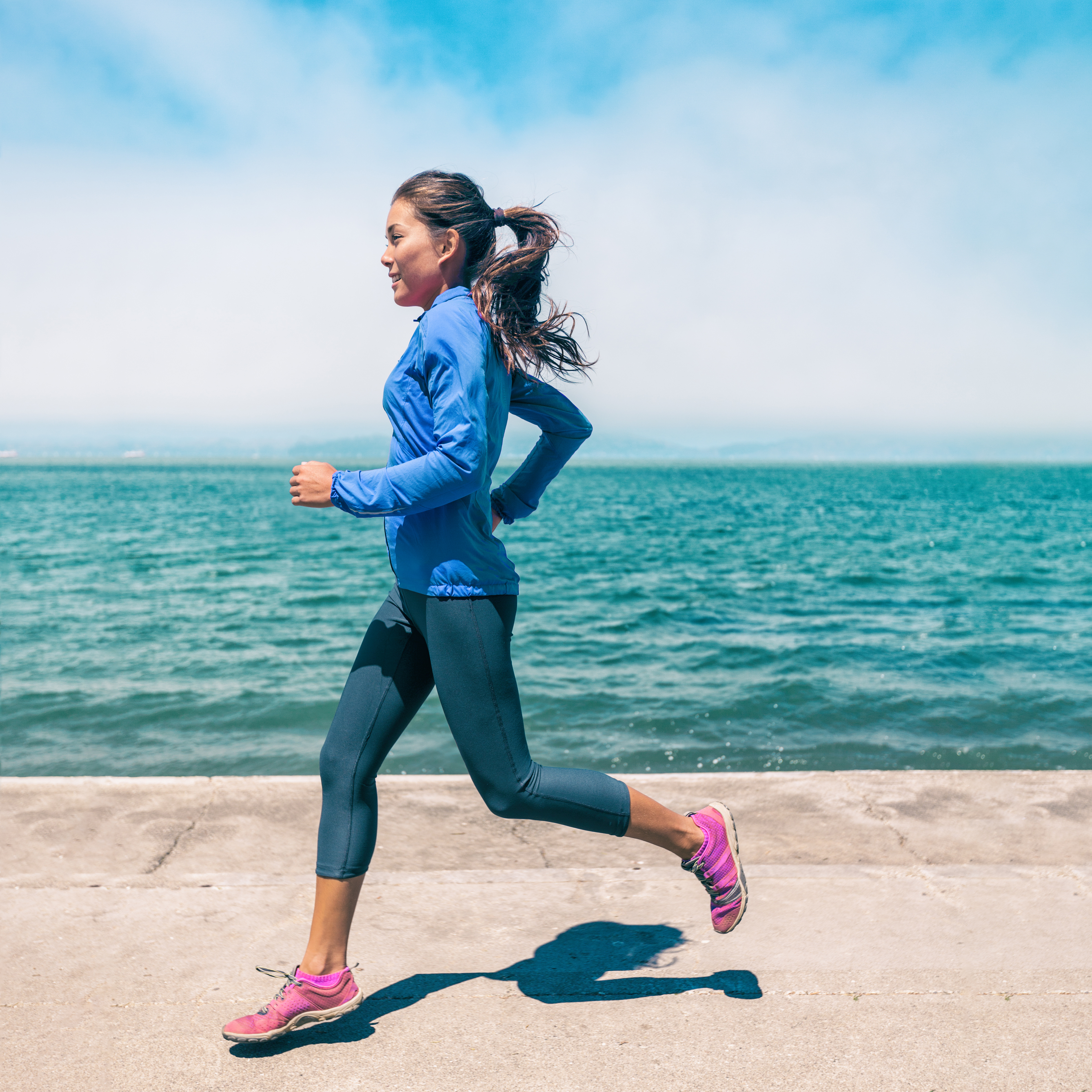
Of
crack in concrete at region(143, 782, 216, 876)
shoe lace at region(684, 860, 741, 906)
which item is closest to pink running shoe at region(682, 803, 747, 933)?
shoe lace at region(684, 860, 741, 906)

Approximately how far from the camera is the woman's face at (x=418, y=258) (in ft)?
7.45

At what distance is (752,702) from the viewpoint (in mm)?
9383

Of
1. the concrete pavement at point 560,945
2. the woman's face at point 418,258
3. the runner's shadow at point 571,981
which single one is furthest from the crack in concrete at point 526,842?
the woman's face at point 418,258

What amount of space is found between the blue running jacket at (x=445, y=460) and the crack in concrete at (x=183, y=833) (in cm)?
169

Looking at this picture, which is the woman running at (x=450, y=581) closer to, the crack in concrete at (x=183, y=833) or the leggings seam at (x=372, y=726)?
the leggings seam at (x=372, y=726)

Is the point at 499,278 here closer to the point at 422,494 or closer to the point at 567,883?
the point at 422,494

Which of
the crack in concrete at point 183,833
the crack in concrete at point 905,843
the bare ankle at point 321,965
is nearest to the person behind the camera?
the bare ankle at point 321,965

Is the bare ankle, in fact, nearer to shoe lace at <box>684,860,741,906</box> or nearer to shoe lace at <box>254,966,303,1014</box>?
shoe lace at <box>254,966,303,1014</box>

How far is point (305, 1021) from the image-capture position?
2223 mm

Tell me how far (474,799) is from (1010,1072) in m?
2.37

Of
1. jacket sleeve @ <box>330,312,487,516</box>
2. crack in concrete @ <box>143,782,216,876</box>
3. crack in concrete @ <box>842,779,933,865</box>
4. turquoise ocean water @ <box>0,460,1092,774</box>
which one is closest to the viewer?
jacket sleeve @ <box>330,312,487,516</box>

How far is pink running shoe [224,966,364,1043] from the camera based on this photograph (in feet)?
7.10

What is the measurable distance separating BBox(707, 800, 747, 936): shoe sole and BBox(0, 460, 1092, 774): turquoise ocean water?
5.06 m

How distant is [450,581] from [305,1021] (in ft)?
3.67
